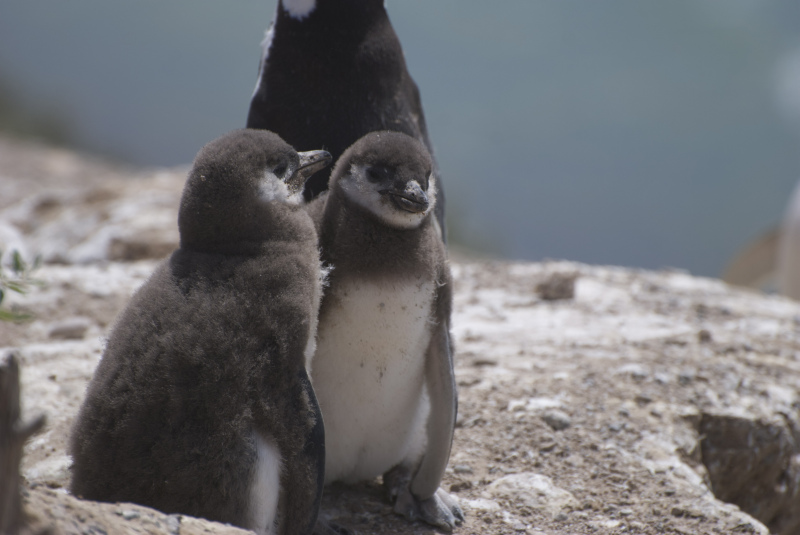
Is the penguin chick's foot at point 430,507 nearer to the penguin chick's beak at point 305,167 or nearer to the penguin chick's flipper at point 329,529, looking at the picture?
the penguin chick's flipper at point 329,529

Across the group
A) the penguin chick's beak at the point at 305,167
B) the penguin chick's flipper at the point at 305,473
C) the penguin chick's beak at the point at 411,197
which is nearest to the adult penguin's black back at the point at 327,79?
the penguin chick's beak at the point at 305,167

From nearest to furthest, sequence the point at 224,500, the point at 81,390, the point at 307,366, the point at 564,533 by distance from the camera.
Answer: the point at 224,500 → the point at 307,366 → the point at 564,533 → the point at 81,390

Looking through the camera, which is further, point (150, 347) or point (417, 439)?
point (417, 439)

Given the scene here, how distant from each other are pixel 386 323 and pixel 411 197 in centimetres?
33

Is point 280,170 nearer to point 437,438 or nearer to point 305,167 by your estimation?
point 305,167

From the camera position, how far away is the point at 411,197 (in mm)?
1869

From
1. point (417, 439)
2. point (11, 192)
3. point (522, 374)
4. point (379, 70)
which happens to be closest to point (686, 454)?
point (522, 374)

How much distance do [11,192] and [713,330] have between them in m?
6.95

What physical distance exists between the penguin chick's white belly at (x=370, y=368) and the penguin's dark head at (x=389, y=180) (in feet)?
0.58

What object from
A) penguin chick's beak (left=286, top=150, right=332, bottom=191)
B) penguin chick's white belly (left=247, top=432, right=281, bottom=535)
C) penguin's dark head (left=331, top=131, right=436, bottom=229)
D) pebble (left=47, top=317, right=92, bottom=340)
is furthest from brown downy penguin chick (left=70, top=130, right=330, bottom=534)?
pebble (left=47, top=317, right=92, bottom=340)

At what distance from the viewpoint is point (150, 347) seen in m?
1.63

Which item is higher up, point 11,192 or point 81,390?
point 81,390

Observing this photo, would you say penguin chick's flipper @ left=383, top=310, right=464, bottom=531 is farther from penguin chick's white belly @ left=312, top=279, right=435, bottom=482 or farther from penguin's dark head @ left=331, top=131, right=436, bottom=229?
penguin's dark head @ left=331, top=131, right=436, bottom=229

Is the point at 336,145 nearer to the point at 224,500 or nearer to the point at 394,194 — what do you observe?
the point at 394,194
